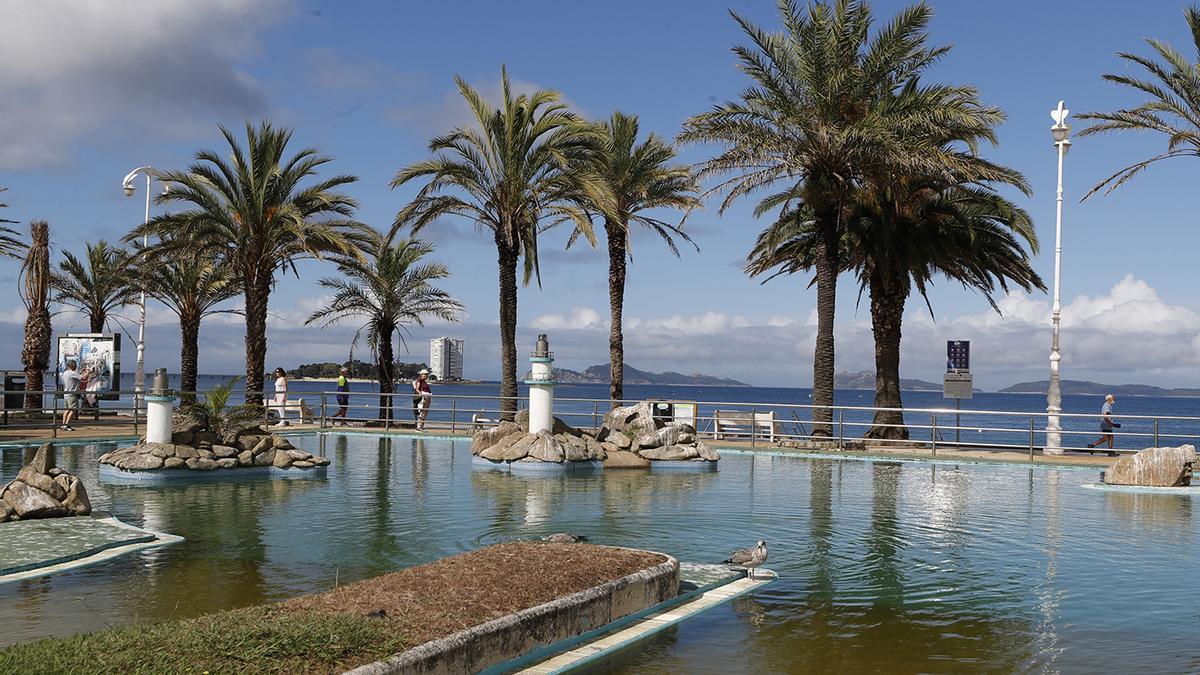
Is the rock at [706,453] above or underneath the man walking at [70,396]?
underneath

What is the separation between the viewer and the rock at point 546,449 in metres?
20.1

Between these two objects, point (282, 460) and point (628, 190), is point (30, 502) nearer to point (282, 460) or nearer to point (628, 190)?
point (282, 460)

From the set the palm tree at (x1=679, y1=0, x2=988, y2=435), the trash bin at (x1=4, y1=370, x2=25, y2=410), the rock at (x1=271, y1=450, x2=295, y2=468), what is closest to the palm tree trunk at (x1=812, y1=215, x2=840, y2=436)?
the palm tree at (x1=679, y1=0, x2=988, y2=435)

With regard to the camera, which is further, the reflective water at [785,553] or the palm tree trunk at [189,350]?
the palm tree trunk at [189,350]

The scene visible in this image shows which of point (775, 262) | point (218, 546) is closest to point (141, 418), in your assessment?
point (775, 262)

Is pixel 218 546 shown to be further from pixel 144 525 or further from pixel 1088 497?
pixel 1088 497

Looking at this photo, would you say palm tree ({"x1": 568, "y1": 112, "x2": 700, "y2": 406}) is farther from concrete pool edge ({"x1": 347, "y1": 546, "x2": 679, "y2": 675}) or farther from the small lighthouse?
concrete pool edge ({"x1": 347, "y1": 546, "x2": 679, "y2": 675})

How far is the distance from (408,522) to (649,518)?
317 centimetres

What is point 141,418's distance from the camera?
31.6 metres

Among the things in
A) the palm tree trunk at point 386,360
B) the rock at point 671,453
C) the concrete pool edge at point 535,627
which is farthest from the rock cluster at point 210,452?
the palm tree trunk at point 386,360

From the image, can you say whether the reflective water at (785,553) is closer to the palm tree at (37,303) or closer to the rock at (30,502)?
the rock at (30,502)

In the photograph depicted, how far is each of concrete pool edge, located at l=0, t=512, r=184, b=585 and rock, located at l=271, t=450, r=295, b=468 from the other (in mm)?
5910

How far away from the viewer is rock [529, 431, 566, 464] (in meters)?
20.1

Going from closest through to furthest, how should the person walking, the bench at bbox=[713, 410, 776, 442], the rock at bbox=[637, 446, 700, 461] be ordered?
the rock at bbox=[637, 446, 700, 461] < the bench at bbox=[713, 410, 776, 442] < the person walking
